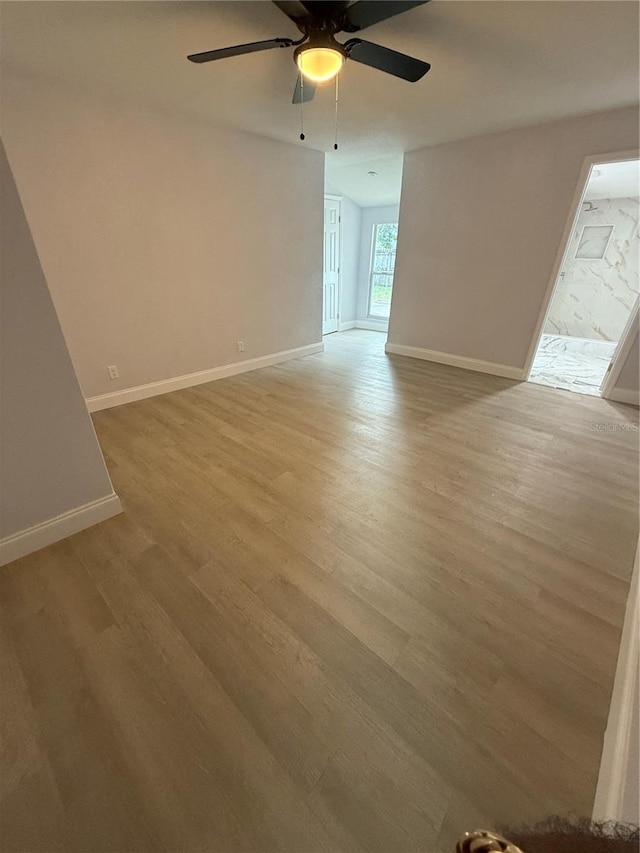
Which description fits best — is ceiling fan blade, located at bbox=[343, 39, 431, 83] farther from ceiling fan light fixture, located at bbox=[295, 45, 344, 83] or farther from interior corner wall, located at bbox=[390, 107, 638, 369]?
interior corner wall, located at bbox=[390, 107, 638, 369]

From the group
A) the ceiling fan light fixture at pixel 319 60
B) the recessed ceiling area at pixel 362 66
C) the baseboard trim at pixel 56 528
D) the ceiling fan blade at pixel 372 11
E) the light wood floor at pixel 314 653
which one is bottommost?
the light wood floor at pixel 314 653

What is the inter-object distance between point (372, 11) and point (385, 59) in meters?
0.28

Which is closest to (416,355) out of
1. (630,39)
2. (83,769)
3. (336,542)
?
(630,39)

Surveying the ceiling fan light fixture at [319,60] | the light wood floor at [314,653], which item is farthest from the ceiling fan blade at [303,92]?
the light wood floor at [314,653]

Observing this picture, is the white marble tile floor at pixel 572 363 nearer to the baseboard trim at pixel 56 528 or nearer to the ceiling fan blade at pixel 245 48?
the ceiling fan blade at pixel 245 48

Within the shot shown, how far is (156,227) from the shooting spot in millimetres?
2971

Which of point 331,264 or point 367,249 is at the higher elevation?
point 367,249

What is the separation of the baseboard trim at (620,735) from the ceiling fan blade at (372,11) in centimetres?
243

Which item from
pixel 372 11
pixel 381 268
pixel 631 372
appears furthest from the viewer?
pixel 381 268

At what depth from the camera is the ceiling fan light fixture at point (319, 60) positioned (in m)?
1.63

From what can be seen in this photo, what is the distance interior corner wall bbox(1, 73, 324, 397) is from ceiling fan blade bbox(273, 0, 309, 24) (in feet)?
5.95

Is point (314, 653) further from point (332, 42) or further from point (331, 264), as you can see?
point (331, 264)

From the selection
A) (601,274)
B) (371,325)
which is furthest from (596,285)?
(371,325)

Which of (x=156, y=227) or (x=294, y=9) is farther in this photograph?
(x=156, y=227)
